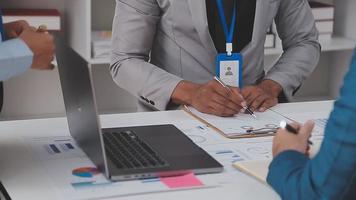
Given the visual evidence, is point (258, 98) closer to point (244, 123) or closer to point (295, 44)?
point (244, 123)

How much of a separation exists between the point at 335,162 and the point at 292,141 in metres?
0.28

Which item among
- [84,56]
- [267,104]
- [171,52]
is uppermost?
[171,52]

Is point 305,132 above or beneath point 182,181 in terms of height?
above

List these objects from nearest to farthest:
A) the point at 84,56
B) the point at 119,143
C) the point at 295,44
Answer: the point at 119,143 → the point at 295,44 → the point at 84,56

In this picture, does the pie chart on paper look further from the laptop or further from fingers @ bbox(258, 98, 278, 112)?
fingers @ bbox(258, 98, 278, 112)

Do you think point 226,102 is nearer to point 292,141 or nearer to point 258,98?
point 258,98

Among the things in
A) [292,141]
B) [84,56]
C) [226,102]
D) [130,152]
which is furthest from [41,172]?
[84,56]

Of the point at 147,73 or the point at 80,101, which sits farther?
the point at 147,73

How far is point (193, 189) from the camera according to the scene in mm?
1387

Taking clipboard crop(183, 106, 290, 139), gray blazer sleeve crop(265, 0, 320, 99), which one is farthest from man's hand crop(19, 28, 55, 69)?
gray blazer sleeve crop(265, 0, 320, 99)

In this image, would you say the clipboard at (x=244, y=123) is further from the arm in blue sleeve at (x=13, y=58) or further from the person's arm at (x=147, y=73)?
the arm in blue sleeve at (x=13, y=58)

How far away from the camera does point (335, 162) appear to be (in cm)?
109

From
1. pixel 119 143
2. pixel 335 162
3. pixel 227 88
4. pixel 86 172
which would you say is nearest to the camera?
pixel 335 162

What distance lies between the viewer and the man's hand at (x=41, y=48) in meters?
1.51
